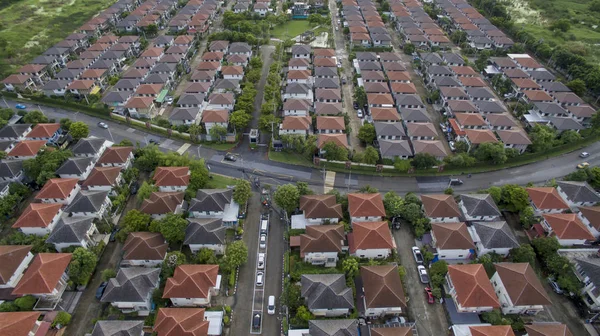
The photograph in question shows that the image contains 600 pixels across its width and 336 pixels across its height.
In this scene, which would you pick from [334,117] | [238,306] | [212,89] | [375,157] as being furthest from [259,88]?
[238,306]

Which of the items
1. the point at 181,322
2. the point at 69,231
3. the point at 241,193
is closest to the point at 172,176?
the point at 241,193

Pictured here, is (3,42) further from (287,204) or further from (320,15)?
(287,204)

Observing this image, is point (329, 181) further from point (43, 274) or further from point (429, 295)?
point (43, 274)

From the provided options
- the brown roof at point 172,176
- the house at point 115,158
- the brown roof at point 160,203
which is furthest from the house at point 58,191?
the brown roof at point 160,203

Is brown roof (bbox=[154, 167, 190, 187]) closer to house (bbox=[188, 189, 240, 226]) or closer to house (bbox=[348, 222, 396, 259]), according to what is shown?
house (bbox=[188, 189, 240, 226])

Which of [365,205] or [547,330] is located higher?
[365,205]

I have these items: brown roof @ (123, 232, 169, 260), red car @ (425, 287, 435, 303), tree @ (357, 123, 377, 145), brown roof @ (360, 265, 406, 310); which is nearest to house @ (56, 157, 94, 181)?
brown roof @ (123, 232, 169, 260)

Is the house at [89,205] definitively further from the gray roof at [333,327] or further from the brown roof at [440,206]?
the brown roof at [440,206]
